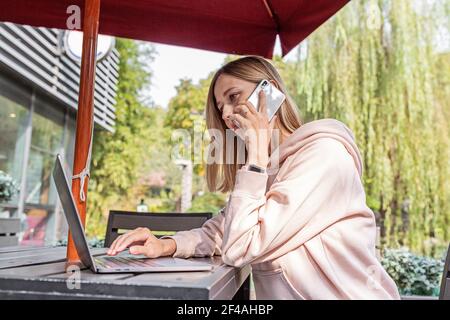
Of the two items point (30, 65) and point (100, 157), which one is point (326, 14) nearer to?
point (30, 65)

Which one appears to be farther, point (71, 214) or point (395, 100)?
point (395, 100)

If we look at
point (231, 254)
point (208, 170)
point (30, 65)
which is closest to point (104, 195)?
point (30, 65)

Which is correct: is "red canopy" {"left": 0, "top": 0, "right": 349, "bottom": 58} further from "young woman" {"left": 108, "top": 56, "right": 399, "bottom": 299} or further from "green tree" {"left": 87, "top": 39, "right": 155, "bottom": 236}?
"green tree" {"left": 87, "top": 39, "right": 155, "bottom": 236}

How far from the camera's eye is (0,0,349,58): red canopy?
5.42ft

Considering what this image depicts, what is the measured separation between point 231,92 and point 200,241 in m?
0.51

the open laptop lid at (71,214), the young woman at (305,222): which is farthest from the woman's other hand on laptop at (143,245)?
the open laptop lid at (71,214)

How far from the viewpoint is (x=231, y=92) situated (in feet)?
4.48

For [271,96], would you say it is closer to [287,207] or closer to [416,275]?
[287,207]

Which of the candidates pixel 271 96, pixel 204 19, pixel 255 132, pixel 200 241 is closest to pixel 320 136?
pixel 255 132

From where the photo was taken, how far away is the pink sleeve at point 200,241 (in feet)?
4.14

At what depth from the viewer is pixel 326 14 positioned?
1.58 meters

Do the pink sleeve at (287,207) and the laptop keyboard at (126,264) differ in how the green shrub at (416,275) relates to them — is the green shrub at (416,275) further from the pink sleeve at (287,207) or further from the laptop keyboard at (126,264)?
the laptop keyboard at (126,264)

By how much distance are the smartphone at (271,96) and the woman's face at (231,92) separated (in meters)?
0.05

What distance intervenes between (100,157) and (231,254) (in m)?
8.65
